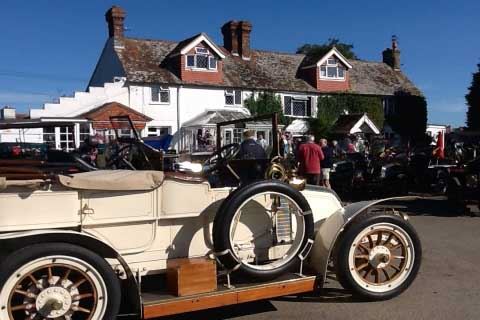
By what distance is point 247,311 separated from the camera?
481 cm

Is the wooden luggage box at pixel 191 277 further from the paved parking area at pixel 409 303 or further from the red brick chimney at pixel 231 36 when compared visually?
the red brick chimney at pixel 231 36

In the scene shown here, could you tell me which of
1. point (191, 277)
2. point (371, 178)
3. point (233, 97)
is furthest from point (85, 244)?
point (233, 97)

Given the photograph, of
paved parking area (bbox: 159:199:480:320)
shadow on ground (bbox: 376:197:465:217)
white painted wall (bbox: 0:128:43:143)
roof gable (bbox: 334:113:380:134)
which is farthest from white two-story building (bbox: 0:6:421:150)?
paved parking area (bbox: 159:199:480:320)

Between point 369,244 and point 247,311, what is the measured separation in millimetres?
1265

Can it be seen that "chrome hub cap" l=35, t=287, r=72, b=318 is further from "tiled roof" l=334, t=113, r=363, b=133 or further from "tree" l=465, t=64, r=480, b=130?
"tree" l=465, t=64, r=480, b=130

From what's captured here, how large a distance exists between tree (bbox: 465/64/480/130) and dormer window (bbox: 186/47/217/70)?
1579cm

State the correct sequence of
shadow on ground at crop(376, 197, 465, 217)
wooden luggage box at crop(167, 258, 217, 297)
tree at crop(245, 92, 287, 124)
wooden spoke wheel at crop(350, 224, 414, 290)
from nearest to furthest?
wooden luggage box at crop(167, 258, 217, 297), wooden spoke wheel at crop(350, 224, 414, 290), shadow on ground at crop(376, 197, 465, 217), tree at crop(245, 92, 287, 124)

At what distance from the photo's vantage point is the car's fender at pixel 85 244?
3.68 metres

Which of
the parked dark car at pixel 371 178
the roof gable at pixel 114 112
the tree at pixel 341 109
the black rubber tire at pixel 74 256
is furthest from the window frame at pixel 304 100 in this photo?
the black rubber tire at pixel 74 256

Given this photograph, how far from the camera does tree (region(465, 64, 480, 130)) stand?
3297 cm

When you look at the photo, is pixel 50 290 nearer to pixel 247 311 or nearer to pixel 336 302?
pixel 247 311

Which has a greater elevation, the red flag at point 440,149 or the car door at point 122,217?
the red flag at point 440,149

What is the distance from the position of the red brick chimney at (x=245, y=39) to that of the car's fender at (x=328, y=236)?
30274 mm

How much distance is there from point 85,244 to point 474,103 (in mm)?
33514
